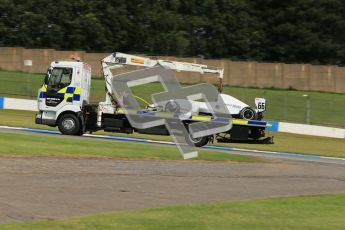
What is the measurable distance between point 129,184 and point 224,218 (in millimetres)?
3060

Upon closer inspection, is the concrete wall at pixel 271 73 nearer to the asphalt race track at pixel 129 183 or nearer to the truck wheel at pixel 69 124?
the truck wheel at pixel 69 124

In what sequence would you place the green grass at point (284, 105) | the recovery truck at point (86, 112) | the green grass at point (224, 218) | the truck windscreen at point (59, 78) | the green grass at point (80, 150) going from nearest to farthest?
the green grass at point (224, 218) < the green grass at point (80, 150) < the truck windscreen at point (59, 78) < the recovery truck at point (86, 112) < the green grass at point (284, 105)

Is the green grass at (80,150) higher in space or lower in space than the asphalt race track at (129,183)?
higher

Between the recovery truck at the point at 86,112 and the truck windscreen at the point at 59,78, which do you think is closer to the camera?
the truck windscreen at the point at 59,78

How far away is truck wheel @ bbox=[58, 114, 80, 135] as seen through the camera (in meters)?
21.8

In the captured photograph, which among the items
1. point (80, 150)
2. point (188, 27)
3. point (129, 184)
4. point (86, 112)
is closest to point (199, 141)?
point (86, 112)

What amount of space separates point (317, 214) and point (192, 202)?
1.95m

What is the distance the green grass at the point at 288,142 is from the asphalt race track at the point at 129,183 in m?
8.78

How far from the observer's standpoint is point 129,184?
1157 cm

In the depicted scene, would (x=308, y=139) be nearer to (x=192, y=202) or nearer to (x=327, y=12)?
(x=192, y=202)

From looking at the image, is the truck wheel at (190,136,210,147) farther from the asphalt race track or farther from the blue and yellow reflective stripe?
the asphalt race track

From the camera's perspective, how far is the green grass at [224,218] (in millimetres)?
7992

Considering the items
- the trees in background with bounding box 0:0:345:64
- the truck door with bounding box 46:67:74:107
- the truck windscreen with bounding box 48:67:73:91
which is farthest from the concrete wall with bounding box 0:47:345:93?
the truck windscreen with bounding box 48:67:73:91

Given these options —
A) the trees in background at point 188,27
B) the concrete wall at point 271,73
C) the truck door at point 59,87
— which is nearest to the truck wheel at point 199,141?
the truck door at point 59,87
